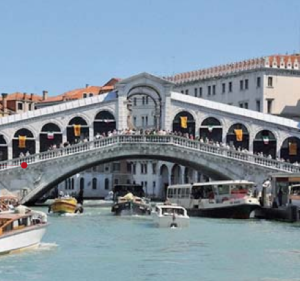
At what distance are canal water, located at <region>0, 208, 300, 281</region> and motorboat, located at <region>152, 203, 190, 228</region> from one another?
283 mm

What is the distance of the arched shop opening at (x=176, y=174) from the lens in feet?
187

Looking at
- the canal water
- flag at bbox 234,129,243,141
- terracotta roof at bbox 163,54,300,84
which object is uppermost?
terracotta roof at bbox 163,54,300,84

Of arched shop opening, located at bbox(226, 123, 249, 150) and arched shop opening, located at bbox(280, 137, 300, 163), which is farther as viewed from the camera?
arched shop opening, located at bbox(280, 137, 300, 163)

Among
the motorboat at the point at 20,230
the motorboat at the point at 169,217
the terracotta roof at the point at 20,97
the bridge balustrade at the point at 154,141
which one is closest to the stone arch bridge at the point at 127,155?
the bridge balustrade at the point at 154,141

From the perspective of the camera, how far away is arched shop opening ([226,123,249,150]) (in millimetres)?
38656

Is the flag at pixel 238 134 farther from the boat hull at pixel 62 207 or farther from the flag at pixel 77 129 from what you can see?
the boat hull at pixel 62 207

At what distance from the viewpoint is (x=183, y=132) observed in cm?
3919

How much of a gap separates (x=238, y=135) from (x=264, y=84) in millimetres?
10793

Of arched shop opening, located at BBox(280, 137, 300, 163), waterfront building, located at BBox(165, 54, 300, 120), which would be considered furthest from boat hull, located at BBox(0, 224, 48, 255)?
waterfront building, located at BBox(165, 54, 300, 120)

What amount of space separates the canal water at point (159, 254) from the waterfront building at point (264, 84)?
861 inches

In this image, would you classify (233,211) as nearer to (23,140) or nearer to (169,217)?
(169,217)

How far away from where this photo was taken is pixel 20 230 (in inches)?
756

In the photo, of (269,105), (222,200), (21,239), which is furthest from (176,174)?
(21,239)

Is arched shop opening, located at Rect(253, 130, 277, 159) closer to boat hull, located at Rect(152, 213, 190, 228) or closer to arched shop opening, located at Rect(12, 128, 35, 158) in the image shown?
arched shop opening, located at Rect(12, 128, 35, 158)
